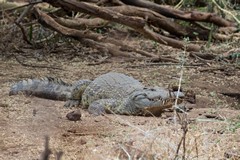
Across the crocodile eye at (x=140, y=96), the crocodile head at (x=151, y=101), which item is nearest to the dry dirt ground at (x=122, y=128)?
the crocodile head at (x=151, y=101)

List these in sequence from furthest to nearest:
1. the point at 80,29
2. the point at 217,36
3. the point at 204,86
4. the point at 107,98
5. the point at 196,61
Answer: the point at 217,36 < the point at 80,29 < the point at 196,61 < the point at 204,86 < the point at 107,98

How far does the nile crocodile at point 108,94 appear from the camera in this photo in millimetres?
5195

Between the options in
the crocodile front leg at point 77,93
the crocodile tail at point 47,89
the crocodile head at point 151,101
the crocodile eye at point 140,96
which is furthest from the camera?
the crocodile tail at point 47,89

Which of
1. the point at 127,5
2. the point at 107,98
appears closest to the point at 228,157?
the point at 107,98

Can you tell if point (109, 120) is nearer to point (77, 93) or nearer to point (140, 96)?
point (140, 96)

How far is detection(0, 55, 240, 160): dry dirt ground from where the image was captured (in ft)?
11.2

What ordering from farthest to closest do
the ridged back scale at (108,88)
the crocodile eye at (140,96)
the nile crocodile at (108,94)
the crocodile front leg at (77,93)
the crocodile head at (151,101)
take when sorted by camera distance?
the crocodile front leg at (77,93), the ridged back scale at (108,88), the crocodile eye at (140,96), the nile crocodile at (108,94), the crocodile head at (151,101)

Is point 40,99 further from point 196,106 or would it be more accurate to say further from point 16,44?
point 16,44

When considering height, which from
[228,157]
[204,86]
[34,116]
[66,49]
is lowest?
[66,49]

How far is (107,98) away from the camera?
5.68 meters

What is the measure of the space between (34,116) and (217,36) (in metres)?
5.56

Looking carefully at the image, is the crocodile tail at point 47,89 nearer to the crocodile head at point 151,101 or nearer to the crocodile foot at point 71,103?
the crocodile foot at point 71,103

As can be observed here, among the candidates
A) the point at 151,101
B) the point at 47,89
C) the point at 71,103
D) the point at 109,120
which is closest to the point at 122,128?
the point at 109,120

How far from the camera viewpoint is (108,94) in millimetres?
5707
